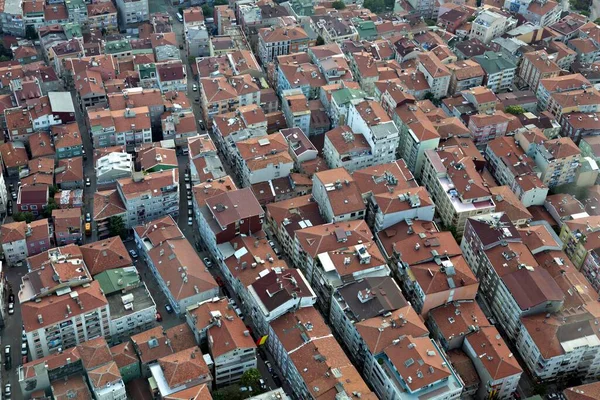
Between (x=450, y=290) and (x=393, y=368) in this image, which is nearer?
(x=393, y=368)

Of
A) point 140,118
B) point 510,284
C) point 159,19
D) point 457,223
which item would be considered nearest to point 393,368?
point 510,284

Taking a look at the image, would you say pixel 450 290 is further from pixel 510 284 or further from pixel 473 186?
pixel 473 186

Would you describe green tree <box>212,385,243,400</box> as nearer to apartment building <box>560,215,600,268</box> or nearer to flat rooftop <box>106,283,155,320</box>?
flat rooftop <box>106,283,155,320</box>

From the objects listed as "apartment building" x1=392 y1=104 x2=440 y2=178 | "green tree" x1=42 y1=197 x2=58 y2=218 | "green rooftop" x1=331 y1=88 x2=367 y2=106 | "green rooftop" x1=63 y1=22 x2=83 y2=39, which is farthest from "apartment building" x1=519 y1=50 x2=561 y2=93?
"green tree" x1=42 y1=197 x2=58 y2=218

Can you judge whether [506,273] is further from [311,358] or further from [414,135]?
[414,135]

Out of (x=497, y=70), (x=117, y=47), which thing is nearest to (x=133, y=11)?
(x=117, y=47)
